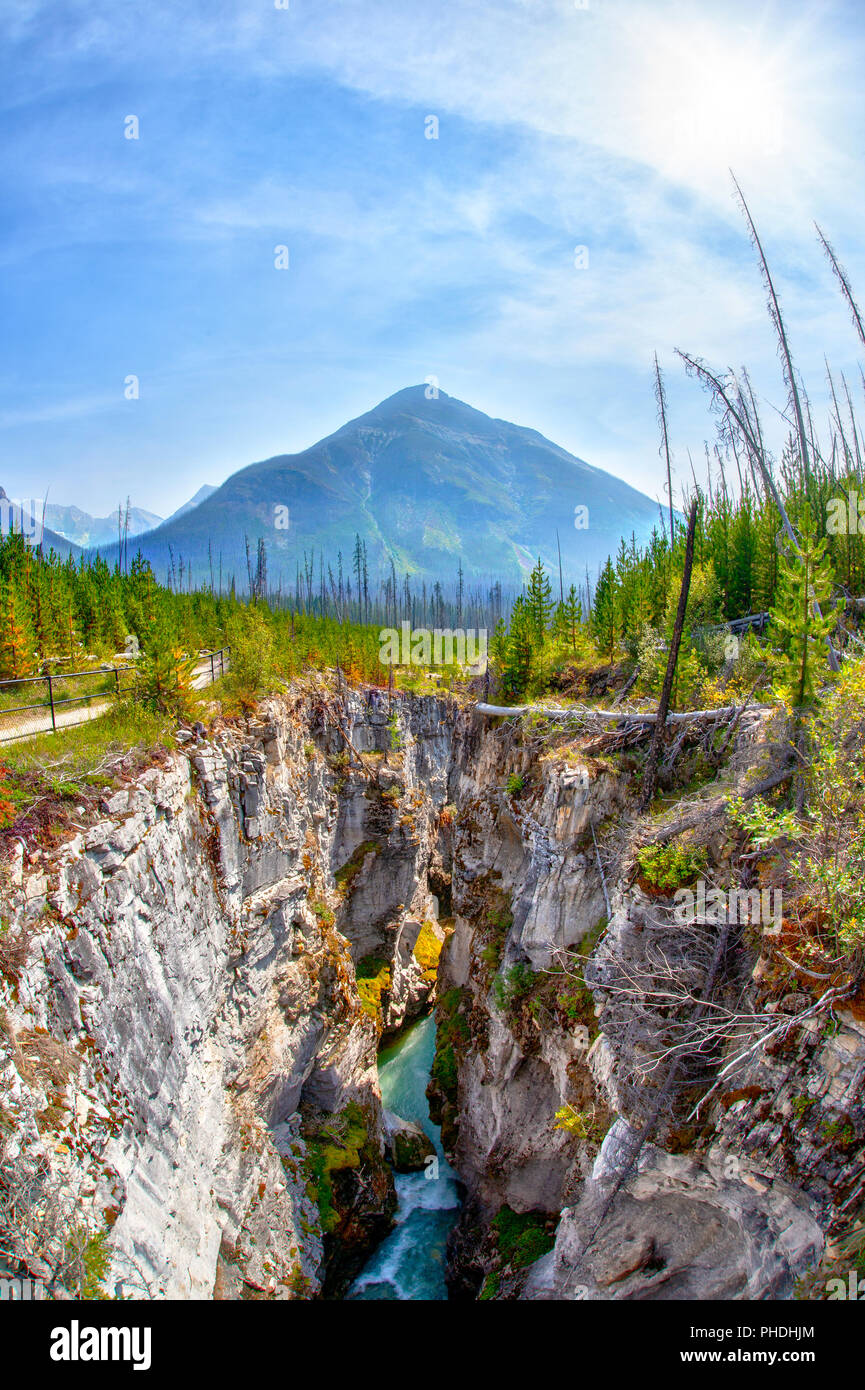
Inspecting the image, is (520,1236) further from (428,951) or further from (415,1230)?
(428,951)

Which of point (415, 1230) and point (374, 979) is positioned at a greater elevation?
point (374, 979)

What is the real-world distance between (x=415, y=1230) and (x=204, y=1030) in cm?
1540

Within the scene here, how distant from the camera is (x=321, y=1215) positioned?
21688 millimetres

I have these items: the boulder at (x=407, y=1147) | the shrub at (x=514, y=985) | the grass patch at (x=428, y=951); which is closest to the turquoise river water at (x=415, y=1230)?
the boulder at (x=407, y=1147)

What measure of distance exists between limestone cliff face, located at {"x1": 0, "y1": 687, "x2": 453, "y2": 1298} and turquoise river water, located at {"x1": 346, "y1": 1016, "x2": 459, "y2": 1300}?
3.54 ft

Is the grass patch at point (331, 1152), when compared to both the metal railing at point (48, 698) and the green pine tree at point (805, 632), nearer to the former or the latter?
the metal railing at point (48, 698)

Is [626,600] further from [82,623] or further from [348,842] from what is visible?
[82,623]

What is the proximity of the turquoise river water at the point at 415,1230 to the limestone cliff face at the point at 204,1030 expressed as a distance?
3.54 feet

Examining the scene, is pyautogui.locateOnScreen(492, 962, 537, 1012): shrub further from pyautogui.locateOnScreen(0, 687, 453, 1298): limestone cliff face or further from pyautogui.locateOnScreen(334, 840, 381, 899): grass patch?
pyautogui.locateOnScreen(334, 840, 381, 899): grass patch

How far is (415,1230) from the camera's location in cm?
2584

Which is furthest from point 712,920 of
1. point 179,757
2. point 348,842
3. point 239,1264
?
point 348,842

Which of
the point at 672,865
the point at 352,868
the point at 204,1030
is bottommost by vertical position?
the point at 352,868

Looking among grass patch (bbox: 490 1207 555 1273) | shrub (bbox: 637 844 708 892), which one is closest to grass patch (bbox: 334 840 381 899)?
grass patch (bbox: 490 1207 555 1273)

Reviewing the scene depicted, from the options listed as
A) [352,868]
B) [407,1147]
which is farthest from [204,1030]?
[352,868]
